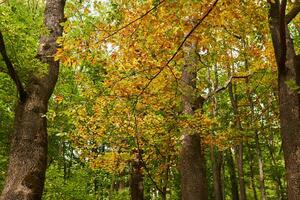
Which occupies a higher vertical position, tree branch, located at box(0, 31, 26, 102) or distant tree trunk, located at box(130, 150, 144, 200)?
tree branch, located at box(0, 31, 26, 102)

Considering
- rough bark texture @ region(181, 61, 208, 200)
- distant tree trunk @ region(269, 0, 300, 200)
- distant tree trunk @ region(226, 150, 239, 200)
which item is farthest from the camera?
distant tree trunk @ region(226, 150, 239, 200)

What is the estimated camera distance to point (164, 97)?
36.1 feet

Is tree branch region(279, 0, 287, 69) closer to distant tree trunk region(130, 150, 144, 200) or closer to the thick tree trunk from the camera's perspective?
the thick tree trunk

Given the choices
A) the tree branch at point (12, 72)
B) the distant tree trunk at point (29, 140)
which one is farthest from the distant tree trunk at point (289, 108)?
the tree branch at point (12, 72)

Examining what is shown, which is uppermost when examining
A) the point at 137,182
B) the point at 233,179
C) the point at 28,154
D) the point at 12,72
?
the point at 12,72

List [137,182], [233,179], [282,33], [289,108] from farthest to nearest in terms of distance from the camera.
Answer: [233,179]
[137,182]
[289,108]
[282,33]

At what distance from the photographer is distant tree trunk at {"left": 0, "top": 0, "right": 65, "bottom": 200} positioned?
5.73 metres

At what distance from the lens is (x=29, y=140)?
6.04m

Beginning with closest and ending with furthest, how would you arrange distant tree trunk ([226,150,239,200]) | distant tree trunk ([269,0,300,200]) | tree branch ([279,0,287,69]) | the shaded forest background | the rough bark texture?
tree branch ([279,0,287,69]) → the shaded forest background → distant tree trunk ([269,0,300,200]) → the rough bark texture → distant tree trunk ([226,150,239,200])

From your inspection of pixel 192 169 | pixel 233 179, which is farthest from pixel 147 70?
pixel 233 179

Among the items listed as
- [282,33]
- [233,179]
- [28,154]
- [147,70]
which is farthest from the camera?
[233,179]

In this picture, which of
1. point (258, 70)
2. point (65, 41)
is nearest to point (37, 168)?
point (65, 41)

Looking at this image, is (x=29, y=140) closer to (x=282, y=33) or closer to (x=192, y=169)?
(x=282, y=33)

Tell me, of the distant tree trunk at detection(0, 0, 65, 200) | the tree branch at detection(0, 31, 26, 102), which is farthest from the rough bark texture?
the tree branch at detection(0, 31, 26, 102)
